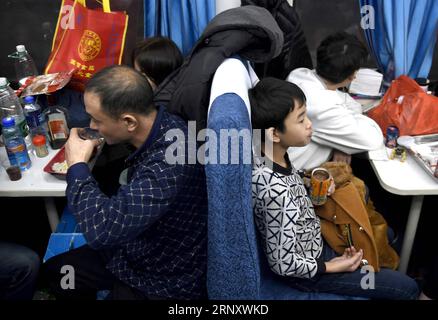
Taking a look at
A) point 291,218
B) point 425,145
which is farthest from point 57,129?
point 425,145

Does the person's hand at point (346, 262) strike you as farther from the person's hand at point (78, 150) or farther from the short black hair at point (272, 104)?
the person's hand at point (78, 150)

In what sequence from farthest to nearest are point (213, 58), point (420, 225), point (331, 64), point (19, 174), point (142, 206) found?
point (420, 225)
point (331, 64)
point (19, 174)
point (213, 58)
point (142, 206)

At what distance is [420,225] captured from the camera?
2.09m

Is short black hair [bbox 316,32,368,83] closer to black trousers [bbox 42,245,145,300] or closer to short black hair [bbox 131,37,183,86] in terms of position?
short black hair [bbox 131,37,183,86]

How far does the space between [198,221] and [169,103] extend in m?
0.41

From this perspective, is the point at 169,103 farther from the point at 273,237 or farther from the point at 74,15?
the point at 74,15

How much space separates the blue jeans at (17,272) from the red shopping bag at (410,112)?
1487mm

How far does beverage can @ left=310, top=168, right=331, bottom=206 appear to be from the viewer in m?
1.35

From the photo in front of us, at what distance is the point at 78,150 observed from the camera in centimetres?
122

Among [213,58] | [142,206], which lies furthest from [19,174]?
[213,58]

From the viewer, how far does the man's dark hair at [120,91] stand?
1109 millimetres

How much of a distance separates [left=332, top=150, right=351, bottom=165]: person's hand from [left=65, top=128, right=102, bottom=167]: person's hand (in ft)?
3.22

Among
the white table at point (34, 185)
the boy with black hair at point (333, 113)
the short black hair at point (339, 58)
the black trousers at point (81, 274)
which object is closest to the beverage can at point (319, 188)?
the boy with black hair at point (333, 113)

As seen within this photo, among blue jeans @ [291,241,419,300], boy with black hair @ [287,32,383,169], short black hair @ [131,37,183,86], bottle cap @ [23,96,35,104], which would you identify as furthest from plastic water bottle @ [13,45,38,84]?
blue jeans @ [291,241,419,300]
